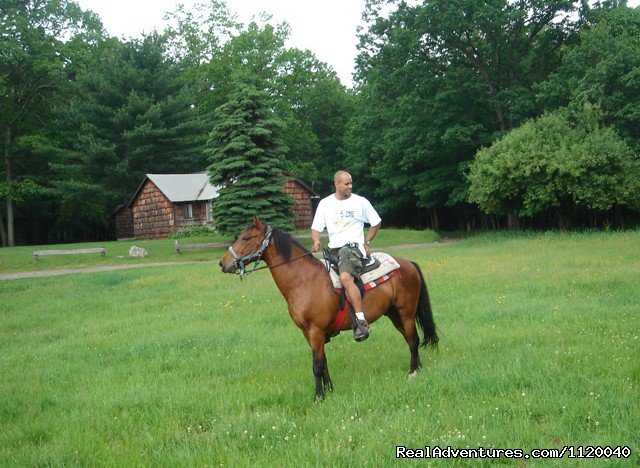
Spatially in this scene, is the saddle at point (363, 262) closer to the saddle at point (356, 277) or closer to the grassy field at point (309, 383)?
the saddle at point (356, 277)

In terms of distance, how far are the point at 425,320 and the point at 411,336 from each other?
19.4 inches

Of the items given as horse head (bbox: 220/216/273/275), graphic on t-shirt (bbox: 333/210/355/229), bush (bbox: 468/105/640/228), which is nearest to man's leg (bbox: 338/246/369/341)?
graphic on t-shirt (bbox: 333/210/355/229)

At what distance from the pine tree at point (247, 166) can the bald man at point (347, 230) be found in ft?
78.8

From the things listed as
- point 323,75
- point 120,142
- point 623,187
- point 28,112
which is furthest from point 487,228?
point 28,112

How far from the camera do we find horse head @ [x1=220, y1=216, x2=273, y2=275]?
696cm

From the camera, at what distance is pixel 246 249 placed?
23.1 feet

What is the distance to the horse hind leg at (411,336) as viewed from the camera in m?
7.26

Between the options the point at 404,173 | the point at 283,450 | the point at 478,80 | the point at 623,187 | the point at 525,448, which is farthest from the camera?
the point at 404,173

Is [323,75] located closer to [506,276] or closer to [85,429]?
[506,276]

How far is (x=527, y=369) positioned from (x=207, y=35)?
63344 mm

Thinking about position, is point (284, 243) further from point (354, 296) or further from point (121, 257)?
point (121, 257)

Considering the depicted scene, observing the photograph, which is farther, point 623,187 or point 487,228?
point 487,228

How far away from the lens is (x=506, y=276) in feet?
48.9

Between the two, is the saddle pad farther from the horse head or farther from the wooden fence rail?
the wooden fence rail
